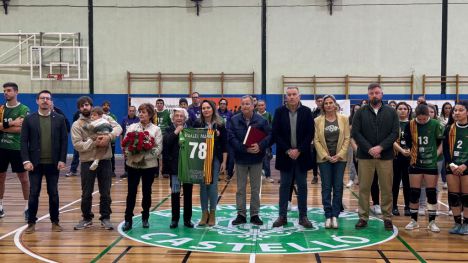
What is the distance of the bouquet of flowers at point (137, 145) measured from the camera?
6086 millimetres

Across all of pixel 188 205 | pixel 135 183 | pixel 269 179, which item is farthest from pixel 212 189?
pixel 269 179

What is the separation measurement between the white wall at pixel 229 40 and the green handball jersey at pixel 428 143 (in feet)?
34.3

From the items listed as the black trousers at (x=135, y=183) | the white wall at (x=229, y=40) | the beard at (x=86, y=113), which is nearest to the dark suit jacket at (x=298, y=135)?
the black trousers at (x=135, y=183)

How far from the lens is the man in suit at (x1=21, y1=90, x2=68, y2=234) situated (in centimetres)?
616

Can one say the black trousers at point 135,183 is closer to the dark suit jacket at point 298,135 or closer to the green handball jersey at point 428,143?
the dark suit jacket at point 298,135

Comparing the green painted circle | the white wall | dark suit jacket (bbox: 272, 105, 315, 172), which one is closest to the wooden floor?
the green painted circle

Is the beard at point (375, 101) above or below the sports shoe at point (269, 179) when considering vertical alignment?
above

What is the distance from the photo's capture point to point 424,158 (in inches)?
248

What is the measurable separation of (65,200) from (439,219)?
20.1 ft

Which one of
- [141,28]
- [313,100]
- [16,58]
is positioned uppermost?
[141,28]

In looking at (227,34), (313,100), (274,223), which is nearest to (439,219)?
(274,223)

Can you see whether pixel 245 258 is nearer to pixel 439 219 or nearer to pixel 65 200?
pixel 439 219

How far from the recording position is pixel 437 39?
16.4 metres

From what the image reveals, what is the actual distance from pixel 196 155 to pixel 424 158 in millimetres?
2911
